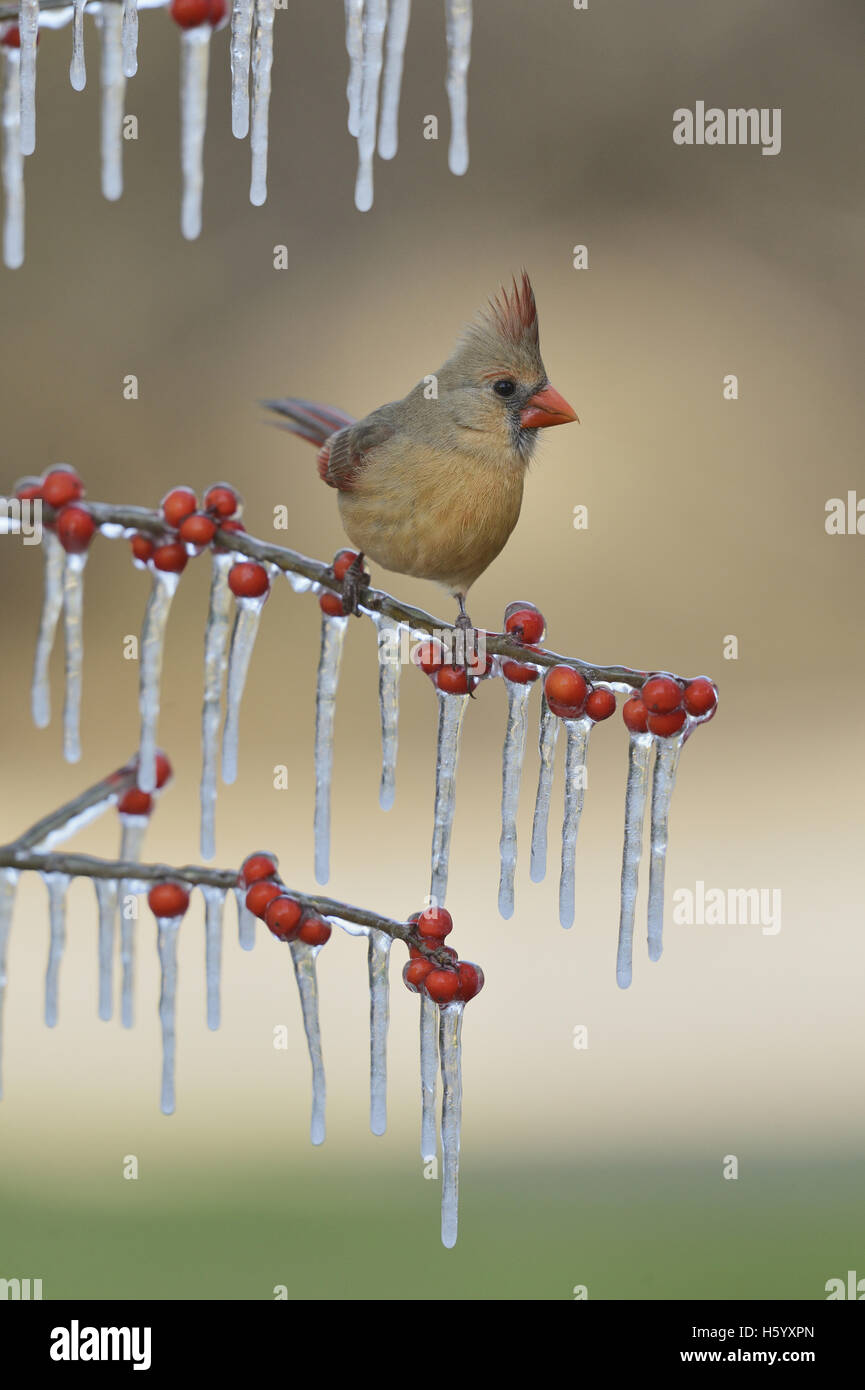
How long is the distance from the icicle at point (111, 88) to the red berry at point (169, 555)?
256 mm

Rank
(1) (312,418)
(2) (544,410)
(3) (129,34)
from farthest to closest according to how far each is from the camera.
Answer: (1) (312,418), (2) (544,410), (3) (129,34)

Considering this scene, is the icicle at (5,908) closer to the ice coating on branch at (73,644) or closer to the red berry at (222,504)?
the ice coating on branch at (73,644)

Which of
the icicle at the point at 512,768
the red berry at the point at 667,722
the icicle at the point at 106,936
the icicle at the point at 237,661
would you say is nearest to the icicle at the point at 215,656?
the icicle at the point at 237,661

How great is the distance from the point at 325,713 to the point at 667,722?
26 centimetres

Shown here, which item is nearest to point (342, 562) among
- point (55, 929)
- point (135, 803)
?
point (135, 803)

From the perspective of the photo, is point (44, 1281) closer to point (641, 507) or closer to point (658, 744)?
point (658, 744)

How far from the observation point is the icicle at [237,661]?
1.06 m

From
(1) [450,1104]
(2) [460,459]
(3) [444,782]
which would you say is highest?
(2) [460,459]

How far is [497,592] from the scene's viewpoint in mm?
2424

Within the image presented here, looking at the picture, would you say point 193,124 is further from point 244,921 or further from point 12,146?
point 244,921

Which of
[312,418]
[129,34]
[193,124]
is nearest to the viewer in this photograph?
[193,124]

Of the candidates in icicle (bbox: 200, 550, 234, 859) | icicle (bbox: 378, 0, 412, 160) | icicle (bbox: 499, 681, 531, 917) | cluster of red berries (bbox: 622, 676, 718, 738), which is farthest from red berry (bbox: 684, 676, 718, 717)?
icicle (bbox: 378, 0, 412, 160)

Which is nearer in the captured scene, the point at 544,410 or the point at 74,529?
the point at 74,529

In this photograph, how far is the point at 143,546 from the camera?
3.43 feet
